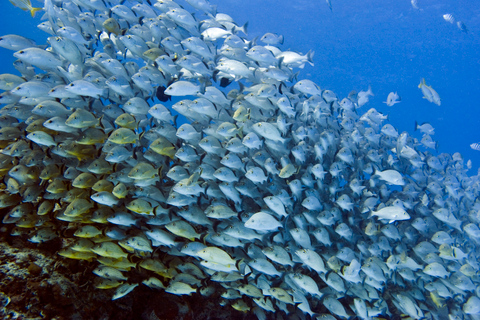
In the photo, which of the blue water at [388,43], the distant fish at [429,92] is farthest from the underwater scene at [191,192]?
the blue water at [388,43]

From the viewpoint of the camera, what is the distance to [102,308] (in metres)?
3.68

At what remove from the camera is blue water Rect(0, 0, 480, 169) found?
29.1 metres

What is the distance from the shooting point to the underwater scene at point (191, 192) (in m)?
3.44

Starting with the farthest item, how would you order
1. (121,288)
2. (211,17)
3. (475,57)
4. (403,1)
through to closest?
(475,57)
(403,1)
(211,17)
(121,288)

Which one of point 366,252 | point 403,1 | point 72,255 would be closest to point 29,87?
point 72,255

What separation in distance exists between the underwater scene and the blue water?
2084 centimetres

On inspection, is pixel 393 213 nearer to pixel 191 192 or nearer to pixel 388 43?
pixel 191 192

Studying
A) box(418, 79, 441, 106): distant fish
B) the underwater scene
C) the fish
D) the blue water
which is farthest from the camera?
the blue water

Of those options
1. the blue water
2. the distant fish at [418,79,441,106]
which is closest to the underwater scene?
the distant fish at [418,79,441,106]

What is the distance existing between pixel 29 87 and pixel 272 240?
3878mm

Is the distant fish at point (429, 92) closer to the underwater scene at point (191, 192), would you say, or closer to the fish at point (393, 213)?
the underwater scene at point (191, 192)

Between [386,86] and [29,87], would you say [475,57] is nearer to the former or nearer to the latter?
[386,86]

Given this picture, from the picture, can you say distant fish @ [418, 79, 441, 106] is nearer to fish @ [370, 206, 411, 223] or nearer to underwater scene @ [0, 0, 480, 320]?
underwater scene @ [0, 0, 480, 320]

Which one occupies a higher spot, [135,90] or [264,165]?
[264,165]
